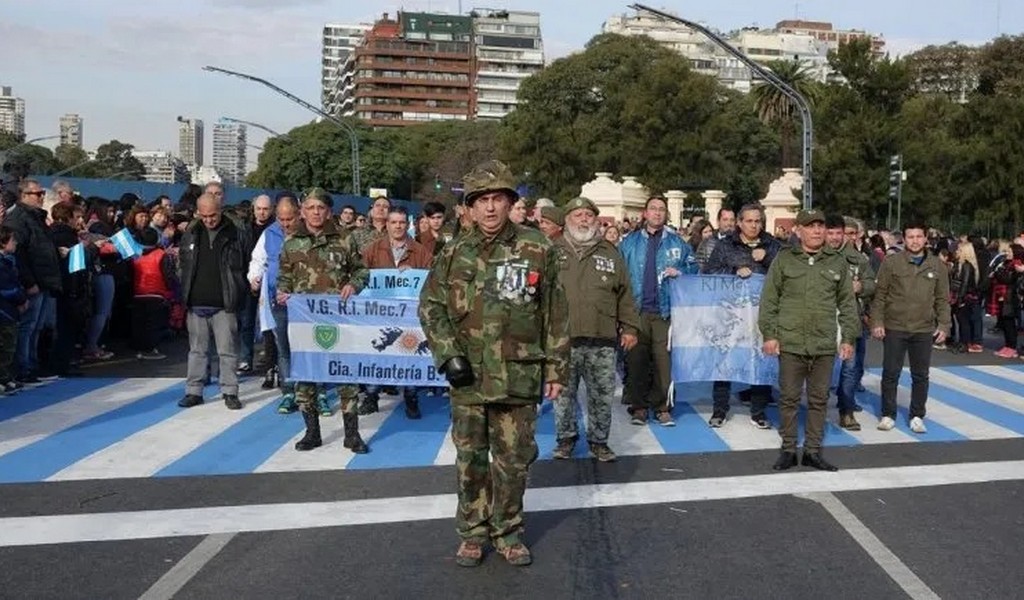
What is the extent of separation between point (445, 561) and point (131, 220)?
9.63 meters

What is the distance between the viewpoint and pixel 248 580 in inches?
207

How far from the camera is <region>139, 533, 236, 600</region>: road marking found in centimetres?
508

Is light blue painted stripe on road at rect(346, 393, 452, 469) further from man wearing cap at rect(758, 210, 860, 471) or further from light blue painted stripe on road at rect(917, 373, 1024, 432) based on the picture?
light blue painted stripe on road at rect(917, 373, 1024, 432)

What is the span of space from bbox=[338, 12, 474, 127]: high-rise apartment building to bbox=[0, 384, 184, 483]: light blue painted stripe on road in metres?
142

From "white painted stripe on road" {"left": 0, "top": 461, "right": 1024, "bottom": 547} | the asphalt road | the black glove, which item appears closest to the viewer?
the asphalt road

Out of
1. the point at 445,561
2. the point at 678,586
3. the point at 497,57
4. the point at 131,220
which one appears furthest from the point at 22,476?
the point at 497,57

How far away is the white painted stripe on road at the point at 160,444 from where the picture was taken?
24.8 feet

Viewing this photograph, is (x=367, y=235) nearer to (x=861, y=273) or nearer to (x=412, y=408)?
(x=412, y=408)

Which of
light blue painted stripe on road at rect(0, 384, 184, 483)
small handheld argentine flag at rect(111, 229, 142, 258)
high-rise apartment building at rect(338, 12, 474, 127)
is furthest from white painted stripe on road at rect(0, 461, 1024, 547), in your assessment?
high-rise apartment building at rect(338, 12, 474, 127)

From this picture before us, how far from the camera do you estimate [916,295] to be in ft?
29.7

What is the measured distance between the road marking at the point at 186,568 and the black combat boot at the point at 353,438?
2.22 metres

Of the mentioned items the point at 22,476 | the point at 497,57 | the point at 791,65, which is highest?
the point at 497,57

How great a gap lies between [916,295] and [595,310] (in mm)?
3124

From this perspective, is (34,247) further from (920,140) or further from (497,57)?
(497,57)
